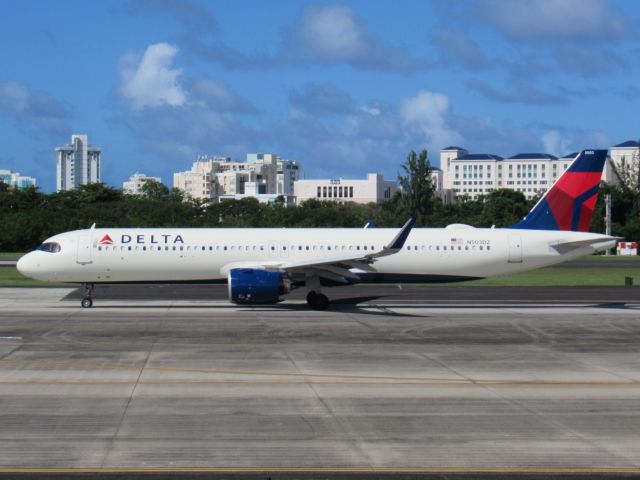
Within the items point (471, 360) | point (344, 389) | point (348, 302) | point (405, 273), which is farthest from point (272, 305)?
point (344, 389)

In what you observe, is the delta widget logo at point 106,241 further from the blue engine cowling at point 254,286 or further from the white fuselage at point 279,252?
the blue engine cowling at point 254,286

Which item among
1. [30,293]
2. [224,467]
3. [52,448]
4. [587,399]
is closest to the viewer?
[224,467]

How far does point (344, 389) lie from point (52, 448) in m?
6.77

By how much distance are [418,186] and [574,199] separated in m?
76.9

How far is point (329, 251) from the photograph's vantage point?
37.4 metres

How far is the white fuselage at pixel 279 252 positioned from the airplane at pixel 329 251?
0.14 ft

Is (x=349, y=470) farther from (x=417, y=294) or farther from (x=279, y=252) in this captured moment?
(x=417, y=294)

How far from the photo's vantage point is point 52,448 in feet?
43.4

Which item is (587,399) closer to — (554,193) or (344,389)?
(344,389)

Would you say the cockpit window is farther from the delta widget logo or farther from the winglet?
the winglet

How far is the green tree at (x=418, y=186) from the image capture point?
114 meters

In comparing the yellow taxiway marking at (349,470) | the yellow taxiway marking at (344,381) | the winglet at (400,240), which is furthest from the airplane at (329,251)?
the yellow taxiway marking at (349,470)

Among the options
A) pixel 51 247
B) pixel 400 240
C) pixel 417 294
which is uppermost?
pixel 400 240

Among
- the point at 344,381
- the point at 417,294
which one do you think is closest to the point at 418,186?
the point at 417,294
